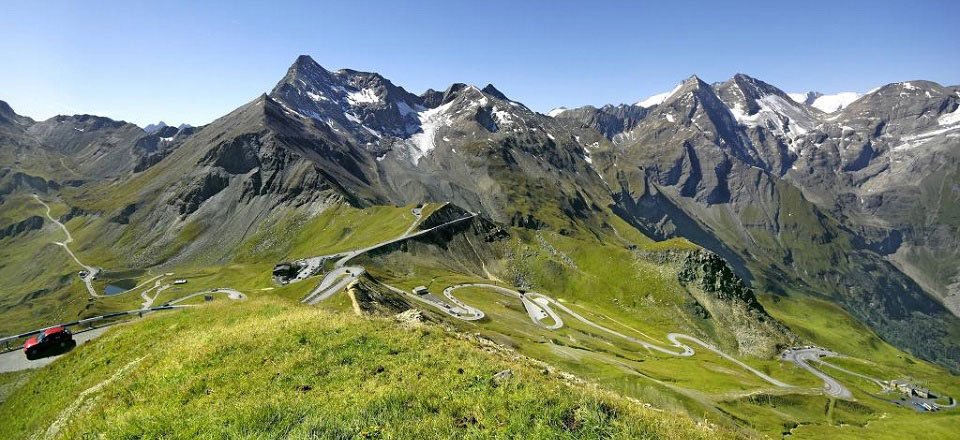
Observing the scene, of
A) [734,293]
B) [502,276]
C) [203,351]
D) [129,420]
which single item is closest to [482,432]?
[129,420]

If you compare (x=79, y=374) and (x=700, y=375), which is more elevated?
(x=79, y=374)

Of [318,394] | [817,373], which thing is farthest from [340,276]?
[817,373]

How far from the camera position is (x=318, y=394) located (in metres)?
17.9

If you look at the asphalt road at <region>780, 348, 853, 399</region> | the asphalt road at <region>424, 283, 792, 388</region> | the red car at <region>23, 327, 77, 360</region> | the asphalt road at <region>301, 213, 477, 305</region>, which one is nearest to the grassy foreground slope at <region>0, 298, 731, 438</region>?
the red car at <region>23, 327, 77, 360</region>

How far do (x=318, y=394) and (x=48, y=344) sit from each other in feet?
134

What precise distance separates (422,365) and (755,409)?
9272 cm

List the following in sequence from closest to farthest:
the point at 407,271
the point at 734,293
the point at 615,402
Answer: the point at 615,402
the point at 407,271
the point at 734,293

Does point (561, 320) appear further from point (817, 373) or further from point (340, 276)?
point (817, 373)

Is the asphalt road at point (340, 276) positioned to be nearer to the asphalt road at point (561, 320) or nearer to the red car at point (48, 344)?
the asphalt road at point (561, 320)

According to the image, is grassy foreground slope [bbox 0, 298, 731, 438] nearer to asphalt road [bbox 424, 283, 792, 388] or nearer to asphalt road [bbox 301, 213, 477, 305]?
asphalt road [bbox 301, 213, 477, 305]

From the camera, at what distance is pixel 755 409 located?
90.3 m

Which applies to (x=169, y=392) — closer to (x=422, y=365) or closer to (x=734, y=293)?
(x=422, y=365)

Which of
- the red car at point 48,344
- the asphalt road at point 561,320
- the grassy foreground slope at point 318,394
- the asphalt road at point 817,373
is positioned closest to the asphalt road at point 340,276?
the asphalt road at point 561,320

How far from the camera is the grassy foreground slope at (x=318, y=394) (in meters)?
15.4
